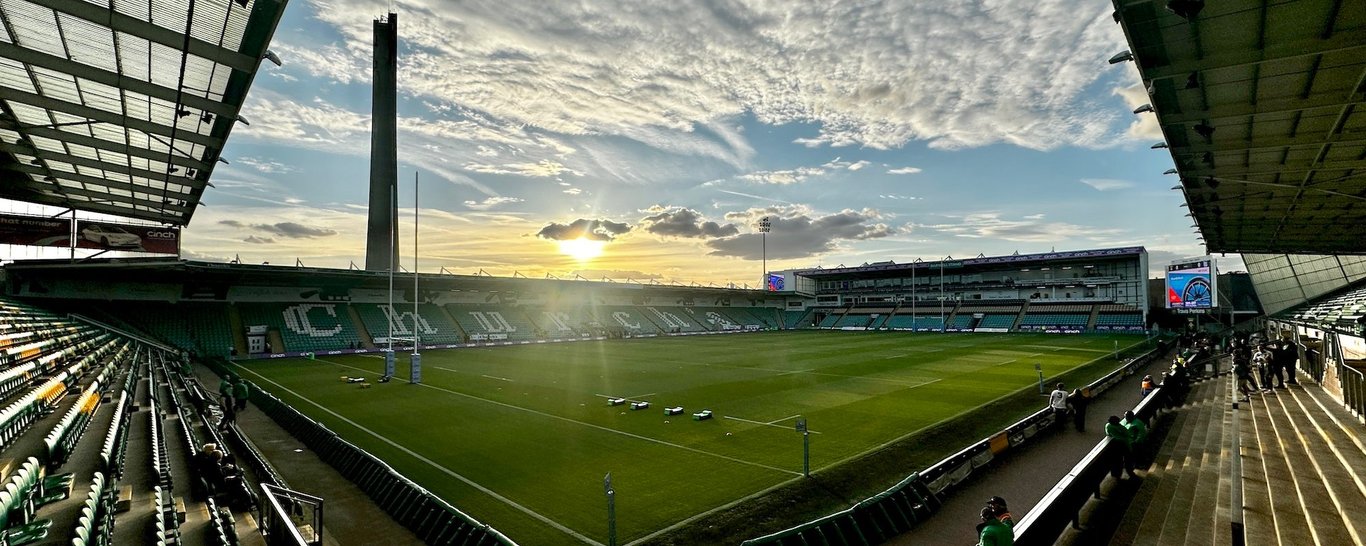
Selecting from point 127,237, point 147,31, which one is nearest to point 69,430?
point 147,31

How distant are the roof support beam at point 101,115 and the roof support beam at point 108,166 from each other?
549 centimetres

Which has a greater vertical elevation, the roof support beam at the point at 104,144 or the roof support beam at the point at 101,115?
the roof support beam at the point at 101,115

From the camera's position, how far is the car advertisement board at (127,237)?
3256 centimetres

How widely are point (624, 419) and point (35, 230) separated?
33048 millimetres

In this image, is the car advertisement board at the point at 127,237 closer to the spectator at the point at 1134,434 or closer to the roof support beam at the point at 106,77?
the roof support beam at the point at 106,77

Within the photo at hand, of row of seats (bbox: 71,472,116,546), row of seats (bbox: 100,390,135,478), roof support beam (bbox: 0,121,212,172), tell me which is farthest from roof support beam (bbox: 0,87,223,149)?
row of seats (bbox: 71,472,116,546)

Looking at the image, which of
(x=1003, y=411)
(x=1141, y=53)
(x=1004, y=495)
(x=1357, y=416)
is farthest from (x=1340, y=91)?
(x=1003, y=411)

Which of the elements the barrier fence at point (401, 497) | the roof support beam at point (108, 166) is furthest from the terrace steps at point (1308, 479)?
the roof support beam at point (108, 166)

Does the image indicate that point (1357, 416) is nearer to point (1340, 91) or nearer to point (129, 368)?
point (1340, 91)

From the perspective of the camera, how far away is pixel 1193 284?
44.7 meters

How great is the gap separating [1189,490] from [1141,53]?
7.90 meters

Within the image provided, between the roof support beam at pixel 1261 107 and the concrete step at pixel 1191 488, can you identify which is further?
the roof support beam at pixel 1261 107

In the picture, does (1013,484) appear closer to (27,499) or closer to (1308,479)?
(1308,479)

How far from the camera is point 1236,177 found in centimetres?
1997
